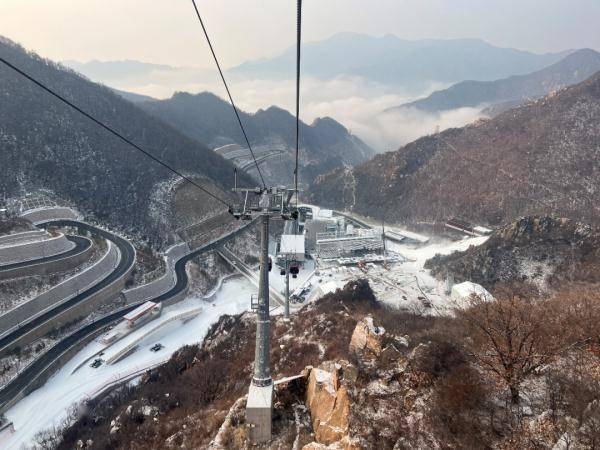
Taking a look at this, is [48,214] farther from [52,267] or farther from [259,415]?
[259,415]

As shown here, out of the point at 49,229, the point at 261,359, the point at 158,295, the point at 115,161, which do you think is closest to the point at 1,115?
the point at 115,161

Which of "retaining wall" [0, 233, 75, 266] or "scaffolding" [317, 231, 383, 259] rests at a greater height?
"retaining wall" [0, 233, 75, 266]

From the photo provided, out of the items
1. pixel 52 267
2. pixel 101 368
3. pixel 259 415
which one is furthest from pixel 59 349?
pixel 259 415

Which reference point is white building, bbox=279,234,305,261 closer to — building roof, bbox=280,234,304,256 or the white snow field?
building roof, bbox=280,234,304,256

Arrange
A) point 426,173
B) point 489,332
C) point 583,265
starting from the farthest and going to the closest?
1. point 426,173
2. point 583,265
3. point 489,332

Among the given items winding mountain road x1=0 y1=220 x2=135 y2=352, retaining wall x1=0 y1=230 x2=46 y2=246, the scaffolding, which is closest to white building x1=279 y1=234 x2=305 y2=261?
the scaffolding

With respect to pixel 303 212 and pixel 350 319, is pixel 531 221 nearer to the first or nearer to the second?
pixel 350 319
